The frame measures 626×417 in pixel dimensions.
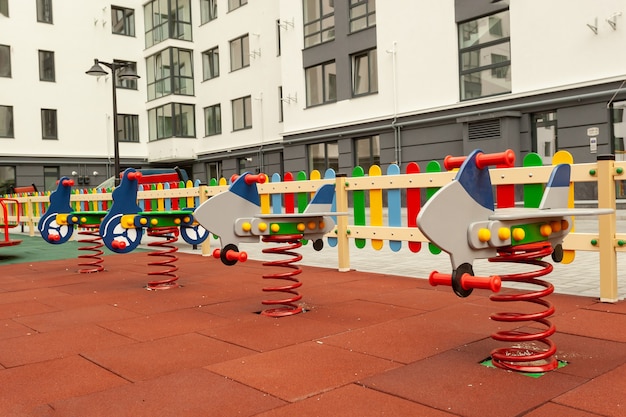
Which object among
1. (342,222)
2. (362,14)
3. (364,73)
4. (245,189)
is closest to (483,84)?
(364,73)

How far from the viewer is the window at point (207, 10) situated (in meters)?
32.4

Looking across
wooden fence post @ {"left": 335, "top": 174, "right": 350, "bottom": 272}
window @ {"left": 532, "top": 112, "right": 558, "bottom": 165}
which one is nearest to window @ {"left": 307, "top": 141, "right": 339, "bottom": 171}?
window @ {"left": 532, "top": 112, "right": 558, "bottom": 165}

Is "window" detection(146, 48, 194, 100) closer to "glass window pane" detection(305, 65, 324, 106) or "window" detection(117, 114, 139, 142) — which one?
"window" detection(117, 114, 139, 142)

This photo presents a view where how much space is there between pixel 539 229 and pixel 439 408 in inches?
A: 47.3

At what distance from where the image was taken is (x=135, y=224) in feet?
23.5

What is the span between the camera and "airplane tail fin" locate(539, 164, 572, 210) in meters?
3.56

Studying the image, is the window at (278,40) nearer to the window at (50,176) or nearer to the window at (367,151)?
the window at (367,151)

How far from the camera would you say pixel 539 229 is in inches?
134

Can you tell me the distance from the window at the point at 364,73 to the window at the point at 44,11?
18109mm

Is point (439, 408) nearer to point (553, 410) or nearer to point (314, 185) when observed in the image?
point (553, 410)

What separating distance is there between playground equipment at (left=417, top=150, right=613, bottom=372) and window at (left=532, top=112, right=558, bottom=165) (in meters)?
15.5

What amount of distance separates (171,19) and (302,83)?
38.6 ft

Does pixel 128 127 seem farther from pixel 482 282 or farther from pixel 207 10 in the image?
pixel 482 282

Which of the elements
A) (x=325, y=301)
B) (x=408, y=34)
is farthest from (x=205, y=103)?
(x=325, y=301)
